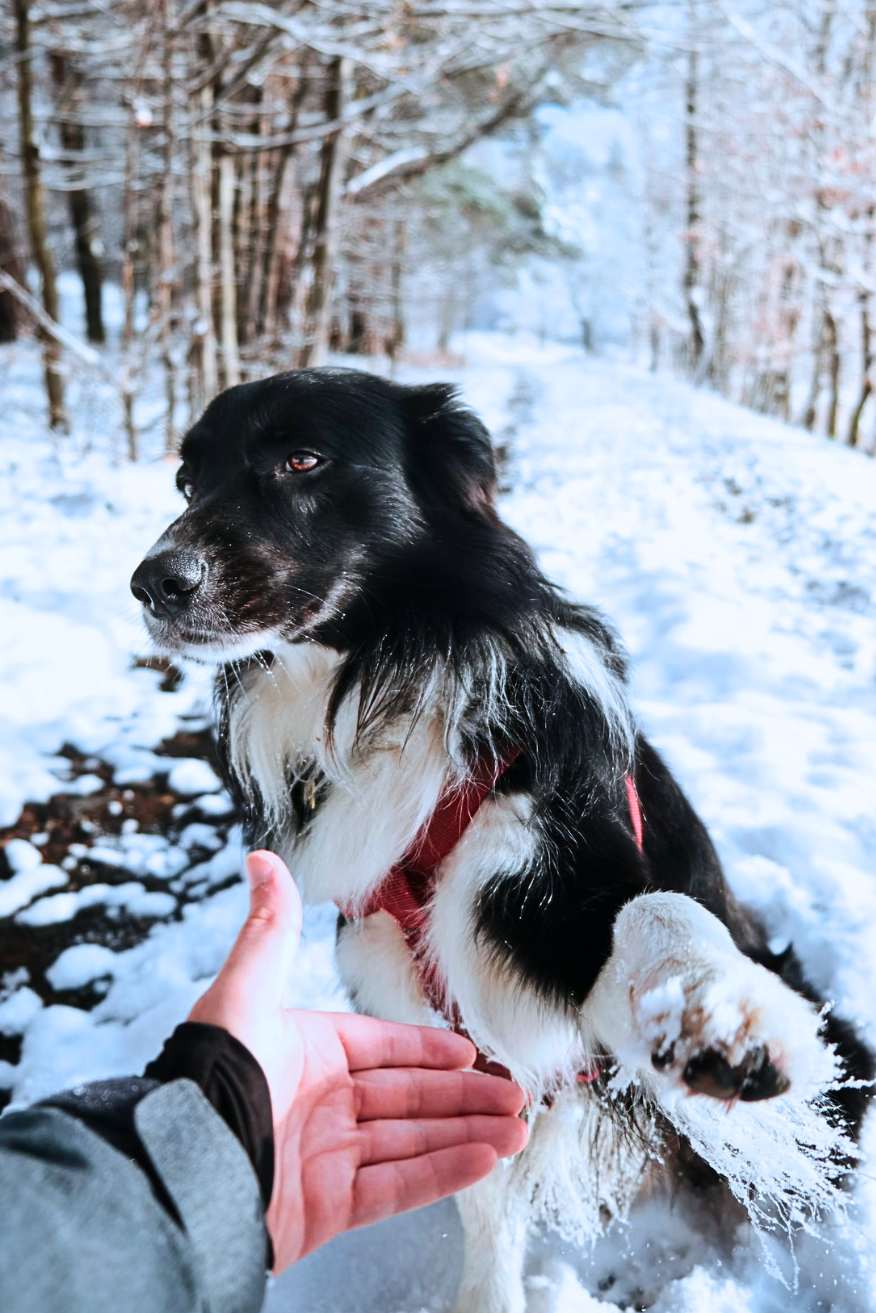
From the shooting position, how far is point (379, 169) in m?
9.89

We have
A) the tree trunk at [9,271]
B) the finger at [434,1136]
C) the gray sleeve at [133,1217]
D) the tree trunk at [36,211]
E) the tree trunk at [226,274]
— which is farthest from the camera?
the tree trunk at [9,271]

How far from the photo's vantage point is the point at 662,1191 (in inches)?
78.5

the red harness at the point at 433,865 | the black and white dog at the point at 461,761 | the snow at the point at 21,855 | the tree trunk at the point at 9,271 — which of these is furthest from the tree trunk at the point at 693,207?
the red harness at the point at 433,865

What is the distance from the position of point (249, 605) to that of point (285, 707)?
355 mm

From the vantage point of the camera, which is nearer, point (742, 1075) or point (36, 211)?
point (742, 1075)

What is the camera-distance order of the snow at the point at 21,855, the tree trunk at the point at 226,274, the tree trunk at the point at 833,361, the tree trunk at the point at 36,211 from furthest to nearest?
the tree trunk at the point at 833,361 → the tree trunk at the point at 226,274 → the tree trunk at the point at 36,211 → the snow at the point at 21,855

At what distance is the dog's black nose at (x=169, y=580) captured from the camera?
1714mm

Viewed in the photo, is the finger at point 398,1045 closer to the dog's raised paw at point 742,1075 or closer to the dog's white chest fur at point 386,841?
the dog's white chest fur at point 386,841

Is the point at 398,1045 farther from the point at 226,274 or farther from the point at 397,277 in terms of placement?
the point at 397,277

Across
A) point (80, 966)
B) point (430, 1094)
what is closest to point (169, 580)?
point (430, 1094)

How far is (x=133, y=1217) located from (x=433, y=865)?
86 centimetres

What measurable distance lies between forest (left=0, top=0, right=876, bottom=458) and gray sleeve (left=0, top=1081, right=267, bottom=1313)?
6.63 m

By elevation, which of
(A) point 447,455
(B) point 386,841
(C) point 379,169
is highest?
(C) point 379,169

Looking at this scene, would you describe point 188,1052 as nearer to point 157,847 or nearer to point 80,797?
point 157,847
